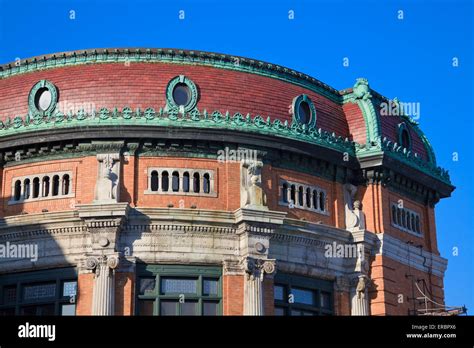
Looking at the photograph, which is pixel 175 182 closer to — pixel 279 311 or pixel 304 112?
pixel 279 311

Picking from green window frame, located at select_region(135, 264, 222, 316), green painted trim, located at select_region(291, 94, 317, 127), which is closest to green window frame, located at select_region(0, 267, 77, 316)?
green window frame, located at select_region(135, 264, 222, 316)

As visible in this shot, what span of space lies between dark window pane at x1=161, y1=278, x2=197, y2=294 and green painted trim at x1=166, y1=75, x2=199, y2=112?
7319 millimetres

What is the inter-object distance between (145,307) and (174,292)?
1323mm

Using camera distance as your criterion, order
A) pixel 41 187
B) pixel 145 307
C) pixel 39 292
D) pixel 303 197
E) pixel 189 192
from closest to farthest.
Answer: pixel 145 307 → pixel 39 292 → pixel 189 192 → pixel 41 187 → pixel 303 197

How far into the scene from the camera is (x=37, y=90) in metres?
41.7

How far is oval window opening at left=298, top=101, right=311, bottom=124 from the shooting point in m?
43.1

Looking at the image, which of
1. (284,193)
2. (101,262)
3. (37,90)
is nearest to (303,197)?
(284,193)

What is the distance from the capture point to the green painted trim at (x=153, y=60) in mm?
42344

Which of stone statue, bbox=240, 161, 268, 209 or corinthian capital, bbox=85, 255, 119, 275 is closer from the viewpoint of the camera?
corinthian capital, bbox=85, 255, 119, 275

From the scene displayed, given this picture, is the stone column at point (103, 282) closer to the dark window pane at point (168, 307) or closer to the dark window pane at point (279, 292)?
the dark window pane at point (168, 307)

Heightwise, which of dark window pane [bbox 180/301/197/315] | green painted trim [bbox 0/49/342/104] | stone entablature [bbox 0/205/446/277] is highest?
green painted trim [bbox 0/49/342/104]

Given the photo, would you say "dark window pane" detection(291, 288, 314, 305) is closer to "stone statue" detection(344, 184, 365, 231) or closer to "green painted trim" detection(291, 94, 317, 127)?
"stone statue" detection(344, 184, 365, 231)

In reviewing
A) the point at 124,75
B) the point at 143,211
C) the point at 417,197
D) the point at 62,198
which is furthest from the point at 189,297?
the point at 417,197
